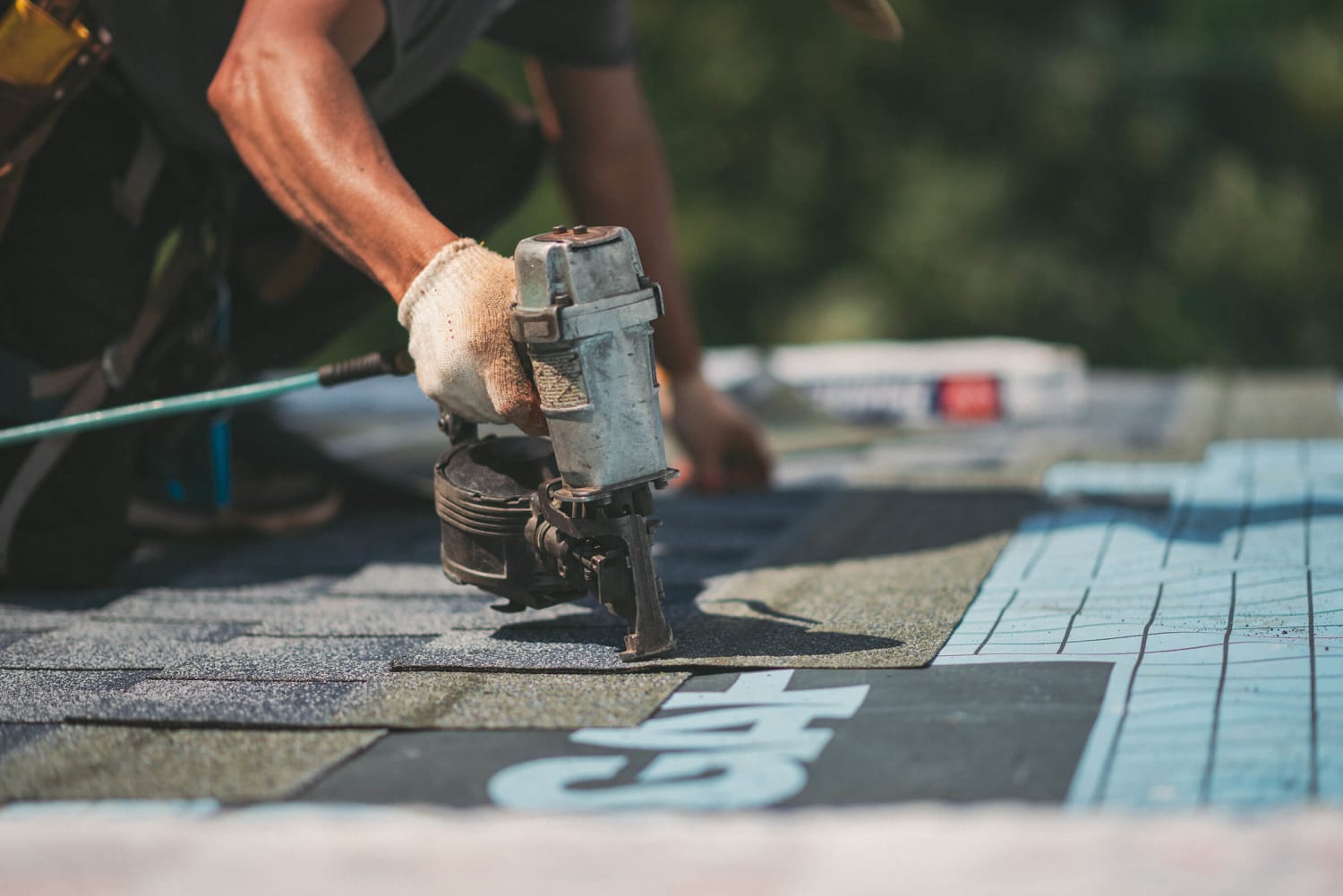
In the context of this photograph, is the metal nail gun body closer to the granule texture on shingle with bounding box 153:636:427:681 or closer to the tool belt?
the granule texture on shingle with bounding box 153:636:427:681

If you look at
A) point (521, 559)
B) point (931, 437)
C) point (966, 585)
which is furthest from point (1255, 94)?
point (521, 559)

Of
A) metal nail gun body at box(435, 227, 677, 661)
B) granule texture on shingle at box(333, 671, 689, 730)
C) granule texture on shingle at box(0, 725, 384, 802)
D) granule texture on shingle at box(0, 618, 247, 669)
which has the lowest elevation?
granule texture on shingle at box(0, 618, 247, 669)

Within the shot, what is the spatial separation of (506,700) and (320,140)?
0.68 meters

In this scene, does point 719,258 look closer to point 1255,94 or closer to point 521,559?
point 1255,94

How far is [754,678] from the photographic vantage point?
1.37 metres

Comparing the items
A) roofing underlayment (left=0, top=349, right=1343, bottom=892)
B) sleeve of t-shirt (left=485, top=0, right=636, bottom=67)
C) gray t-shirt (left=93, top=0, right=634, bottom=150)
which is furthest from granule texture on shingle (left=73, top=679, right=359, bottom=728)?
sleeve of t-shirt (left=485, top=0, right=636, bottom=67)

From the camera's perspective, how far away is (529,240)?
4.38 ft

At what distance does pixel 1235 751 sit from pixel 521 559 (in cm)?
77

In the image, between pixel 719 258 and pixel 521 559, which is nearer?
pixel 521 559

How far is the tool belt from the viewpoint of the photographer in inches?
72.6

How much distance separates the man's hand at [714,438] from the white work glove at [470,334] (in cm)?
116

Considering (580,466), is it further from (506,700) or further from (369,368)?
(369,368)

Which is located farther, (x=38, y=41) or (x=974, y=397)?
(x=974, y=397)

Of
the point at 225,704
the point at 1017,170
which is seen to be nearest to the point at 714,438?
the point at 225,704
